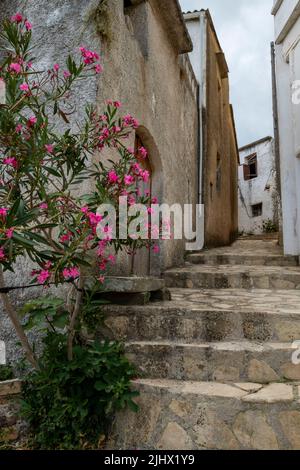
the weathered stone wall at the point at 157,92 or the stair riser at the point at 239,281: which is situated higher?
the weathered stone wall at the point at 157,92

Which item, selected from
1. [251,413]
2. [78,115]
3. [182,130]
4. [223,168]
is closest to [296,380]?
[251,413]

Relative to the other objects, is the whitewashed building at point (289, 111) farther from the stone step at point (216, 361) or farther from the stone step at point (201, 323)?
the stone step at point (216, 361)

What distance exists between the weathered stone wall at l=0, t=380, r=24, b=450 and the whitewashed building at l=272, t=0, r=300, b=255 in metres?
4.98

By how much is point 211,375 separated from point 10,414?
1.45 meters

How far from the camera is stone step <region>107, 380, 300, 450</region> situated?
2086 mm

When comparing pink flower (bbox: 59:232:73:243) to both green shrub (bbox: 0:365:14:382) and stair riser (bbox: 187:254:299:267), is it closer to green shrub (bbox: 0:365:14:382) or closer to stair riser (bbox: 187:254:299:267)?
green shrub (bbox: 0:365:14:382)

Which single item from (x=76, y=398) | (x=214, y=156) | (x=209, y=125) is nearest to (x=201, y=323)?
(x=76, y=398)

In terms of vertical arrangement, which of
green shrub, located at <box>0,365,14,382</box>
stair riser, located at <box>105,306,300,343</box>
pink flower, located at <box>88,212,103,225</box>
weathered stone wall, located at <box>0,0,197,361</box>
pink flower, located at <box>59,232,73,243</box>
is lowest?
green shrub, located at <box>0,365,14,382</box>

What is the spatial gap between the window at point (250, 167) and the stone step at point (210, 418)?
824 inches

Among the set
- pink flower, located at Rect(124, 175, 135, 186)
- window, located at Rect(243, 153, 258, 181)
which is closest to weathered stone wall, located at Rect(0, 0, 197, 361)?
pink flower, located at Rect(124, 175, 135, 186)

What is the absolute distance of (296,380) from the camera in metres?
2.41

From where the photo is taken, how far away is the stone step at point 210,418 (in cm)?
209

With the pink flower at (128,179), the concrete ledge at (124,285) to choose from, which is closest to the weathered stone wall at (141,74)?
the concrete ledge at (124,285)

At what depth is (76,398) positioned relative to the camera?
2.22 metres
